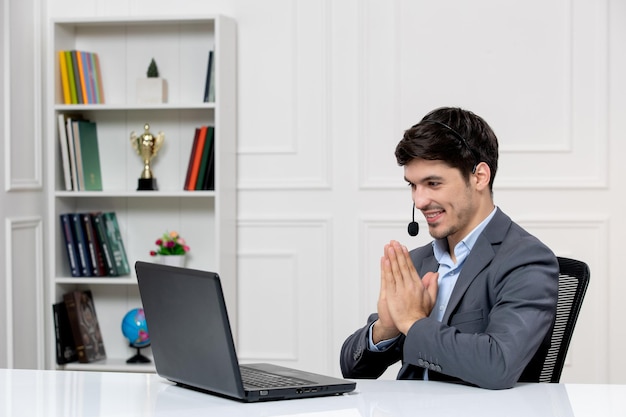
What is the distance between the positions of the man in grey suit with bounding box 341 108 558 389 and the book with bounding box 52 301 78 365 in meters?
2.23

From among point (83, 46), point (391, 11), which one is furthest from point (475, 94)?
point (83, 46)

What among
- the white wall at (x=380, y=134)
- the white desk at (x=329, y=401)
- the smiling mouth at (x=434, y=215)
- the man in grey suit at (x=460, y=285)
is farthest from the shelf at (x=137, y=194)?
the white desk at (x=329, y=401)

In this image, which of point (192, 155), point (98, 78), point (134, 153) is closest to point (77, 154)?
point (134, 153)

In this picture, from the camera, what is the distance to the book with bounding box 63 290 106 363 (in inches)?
163

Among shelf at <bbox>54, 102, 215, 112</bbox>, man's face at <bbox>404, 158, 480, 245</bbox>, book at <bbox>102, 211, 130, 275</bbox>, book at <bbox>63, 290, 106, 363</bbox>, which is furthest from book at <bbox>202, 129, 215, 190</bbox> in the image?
man's face at <bbox>404, 158, 480, 245</bbox>

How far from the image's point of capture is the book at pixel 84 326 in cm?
414

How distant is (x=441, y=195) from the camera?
215 cm

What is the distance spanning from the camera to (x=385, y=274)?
2.07m

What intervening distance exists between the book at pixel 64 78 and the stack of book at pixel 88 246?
1.80 ft

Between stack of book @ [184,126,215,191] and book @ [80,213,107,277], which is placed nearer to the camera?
stack of book @ [184,126,215,191]

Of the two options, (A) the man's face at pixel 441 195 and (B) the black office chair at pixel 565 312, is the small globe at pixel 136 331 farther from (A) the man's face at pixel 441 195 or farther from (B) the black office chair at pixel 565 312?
(B) the black office chair at pixel 565 312

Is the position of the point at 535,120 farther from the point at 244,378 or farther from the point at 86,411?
the point at 86,411

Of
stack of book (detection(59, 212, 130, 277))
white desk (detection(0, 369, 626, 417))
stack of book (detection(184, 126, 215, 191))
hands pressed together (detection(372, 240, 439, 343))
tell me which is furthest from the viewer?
stack of book (detection(59, 212, 130, 277))

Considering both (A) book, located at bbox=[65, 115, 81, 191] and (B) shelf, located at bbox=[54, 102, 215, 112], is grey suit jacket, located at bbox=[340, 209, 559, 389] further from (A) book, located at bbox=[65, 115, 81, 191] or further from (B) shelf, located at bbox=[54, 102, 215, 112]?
(A) book, located at bbox=[65, 115, 81, 191]
